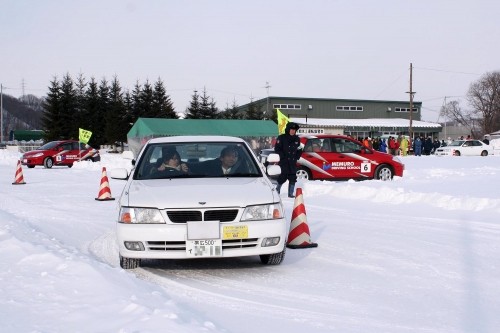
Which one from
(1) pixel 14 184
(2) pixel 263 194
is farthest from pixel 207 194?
(1) pixel 14 184

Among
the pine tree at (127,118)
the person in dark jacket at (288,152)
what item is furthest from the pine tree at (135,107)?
the person in dark jacket at (288,152)

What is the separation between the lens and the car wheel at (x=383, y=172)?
19125 mm

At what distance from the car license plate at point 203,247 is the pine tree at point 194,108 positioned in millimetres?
59636

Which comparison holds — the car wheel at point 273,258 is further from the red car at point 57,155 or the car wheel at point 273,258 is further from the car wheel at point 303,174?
the red car at point 57,155

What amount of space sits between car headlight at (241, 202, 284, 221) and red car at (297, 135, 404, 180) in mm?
12586

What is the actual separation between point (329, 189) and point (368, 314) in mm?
10508

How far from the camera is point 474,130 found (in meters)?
106

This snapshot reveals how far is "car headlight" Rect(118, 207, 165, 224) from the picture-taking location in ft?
18.6

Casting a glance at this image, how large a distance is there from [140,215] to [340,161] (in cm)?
1360

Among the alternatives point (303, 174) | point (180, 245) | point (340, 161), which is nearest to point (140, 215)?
point (180, 245)

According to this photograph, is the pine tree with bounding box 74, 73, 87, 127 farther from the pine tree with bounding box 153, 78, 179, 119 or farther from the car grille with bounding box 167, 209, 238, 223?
the car grille with bounding box 167, 209, 238, 223

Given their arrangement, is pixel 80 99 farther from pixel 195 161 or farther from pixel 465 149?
pixel 195 161

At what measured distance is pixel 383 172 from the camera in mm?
19125

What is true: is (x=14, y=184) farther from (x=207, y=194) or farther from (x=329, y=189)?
(x=207, y=194)
